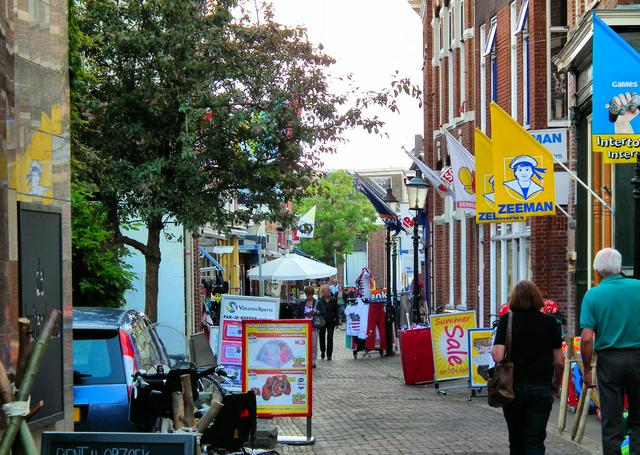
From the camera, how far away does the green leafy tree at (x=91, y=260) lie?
61.7ft

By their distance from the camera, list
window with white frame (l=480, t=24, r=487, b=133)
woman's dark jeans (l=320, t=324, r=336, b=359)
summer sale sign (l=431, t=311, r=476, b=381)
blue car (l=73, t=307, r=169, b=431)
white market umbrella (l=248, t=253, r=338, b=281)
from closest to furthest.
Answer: blue car (l=73, t=307, r=169, b=431) < summer sale sign (l=431, t=311, r=476, b=381) < window with white frame (l=480, t=24, r=487, b=133) < woman's dark jeans (l=320, t=324, r=336, b=359) < white market umbrella (l=248, t=253, r=338, b=281)

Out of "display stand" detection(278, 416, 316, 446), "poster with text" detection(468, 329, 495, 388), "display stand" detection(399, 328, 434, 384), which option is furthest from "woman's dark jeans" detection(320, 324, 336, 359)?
"display stand" detection(278, 416, 316, 446)

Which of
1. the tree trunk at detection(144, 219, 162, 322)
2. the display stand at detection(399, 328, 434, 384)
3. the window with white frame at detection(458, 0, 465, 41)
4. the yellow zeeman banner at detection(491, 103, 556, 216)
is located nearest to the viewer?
the yellow zeeman banner at detection(491, 103, 556, 216)

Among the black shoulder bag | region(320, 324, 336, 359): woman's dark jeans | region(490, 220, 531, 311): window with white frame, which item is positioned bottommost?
region(320, 324, 336, 359): woman's dark jeans

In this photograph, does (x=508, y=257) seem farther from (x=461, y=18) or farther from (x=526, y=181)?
(x=526, y=181)

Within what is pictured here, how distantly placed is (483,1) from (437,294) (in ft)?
34.5

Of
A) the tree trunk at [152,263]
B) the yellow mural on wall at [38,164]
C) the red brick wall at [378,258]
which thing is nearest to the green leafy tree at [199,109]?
the tree trunk at [152,263]

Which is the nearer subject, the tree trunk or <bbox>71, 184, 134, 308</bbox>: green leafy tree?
<bbox>71, 184, 134, 308</bbox>: green leafy tree

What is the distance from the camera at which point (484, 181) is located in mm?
19219

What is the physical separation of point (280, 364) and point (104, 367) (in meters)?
3.26

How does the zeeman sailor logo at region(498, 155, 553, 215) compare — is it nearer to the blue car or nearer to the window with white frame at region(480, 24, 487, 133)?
the blue car

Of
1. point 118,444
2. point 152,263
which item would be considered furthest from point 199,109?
point 118,444

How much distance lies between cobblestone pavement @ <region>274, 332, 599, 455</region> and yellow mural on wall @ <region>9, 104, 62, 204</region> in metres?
5.65

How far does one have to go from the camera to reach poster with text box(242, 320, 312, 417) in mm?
12391
